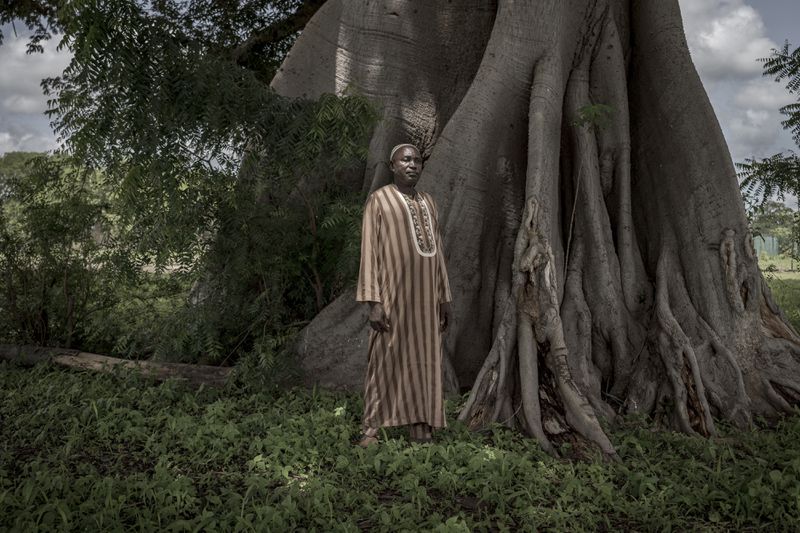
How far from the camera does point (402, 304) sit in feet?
15.9

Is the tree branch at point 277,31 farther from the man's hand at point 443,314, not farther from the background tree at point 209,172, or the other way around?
the man's hand at point 443,314

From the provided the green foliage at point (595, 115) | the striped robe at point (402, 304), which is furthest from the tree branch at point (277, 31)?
the striped robe at point (402, 304)

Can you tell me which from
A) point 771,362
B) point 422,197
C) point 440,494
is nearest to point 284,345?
point 422,197

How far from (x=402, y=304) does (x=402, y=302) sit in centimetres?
1

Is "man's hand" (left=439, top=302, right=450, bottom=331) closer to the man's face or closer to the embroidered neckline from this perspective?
the embroidered neckline

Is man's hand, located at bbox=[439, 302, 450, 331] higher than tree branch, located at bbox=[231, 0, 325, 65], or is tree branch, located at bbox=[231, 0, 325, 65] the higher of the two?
tree branch, located at bbox=[231, 0, 325, 65]

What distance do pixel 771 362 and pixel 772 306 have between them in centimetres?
54

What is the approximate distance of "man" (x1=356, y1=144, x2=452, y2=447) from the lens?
15.9 ft

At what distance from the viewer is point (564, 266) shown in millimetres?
6531

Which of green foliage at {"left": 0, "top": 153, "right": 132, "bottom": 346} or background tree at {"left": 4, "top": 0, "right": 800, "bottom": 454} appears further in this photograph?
green foliage at {"left": 0, "top": 153, "right": 132, "bottom": 346}

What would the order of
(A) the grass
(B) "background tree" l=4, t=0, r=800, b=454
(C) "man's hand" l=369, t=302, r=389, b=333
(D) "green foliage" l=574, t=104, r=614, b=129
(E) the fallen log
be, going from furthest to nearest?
(E) the fallen log, (D) "green foliage" l=574, t=104, r=614, b=129, (B) "background tree" l=4, t=0, r=800, b=454, (C) "man's hand" l=369, t=302, r=389, b=333, (A) the grass

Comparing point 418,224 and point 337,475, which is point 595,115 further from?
point 337,475

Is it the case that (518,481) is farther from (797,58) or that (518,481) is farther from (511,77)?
(797,58)

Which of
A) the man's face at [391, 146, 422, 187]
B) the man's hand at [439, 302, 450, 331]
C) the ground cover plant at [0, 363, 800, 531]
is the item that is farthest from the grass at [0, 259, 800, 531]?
the man's face at [391, 146, 422, 187]
